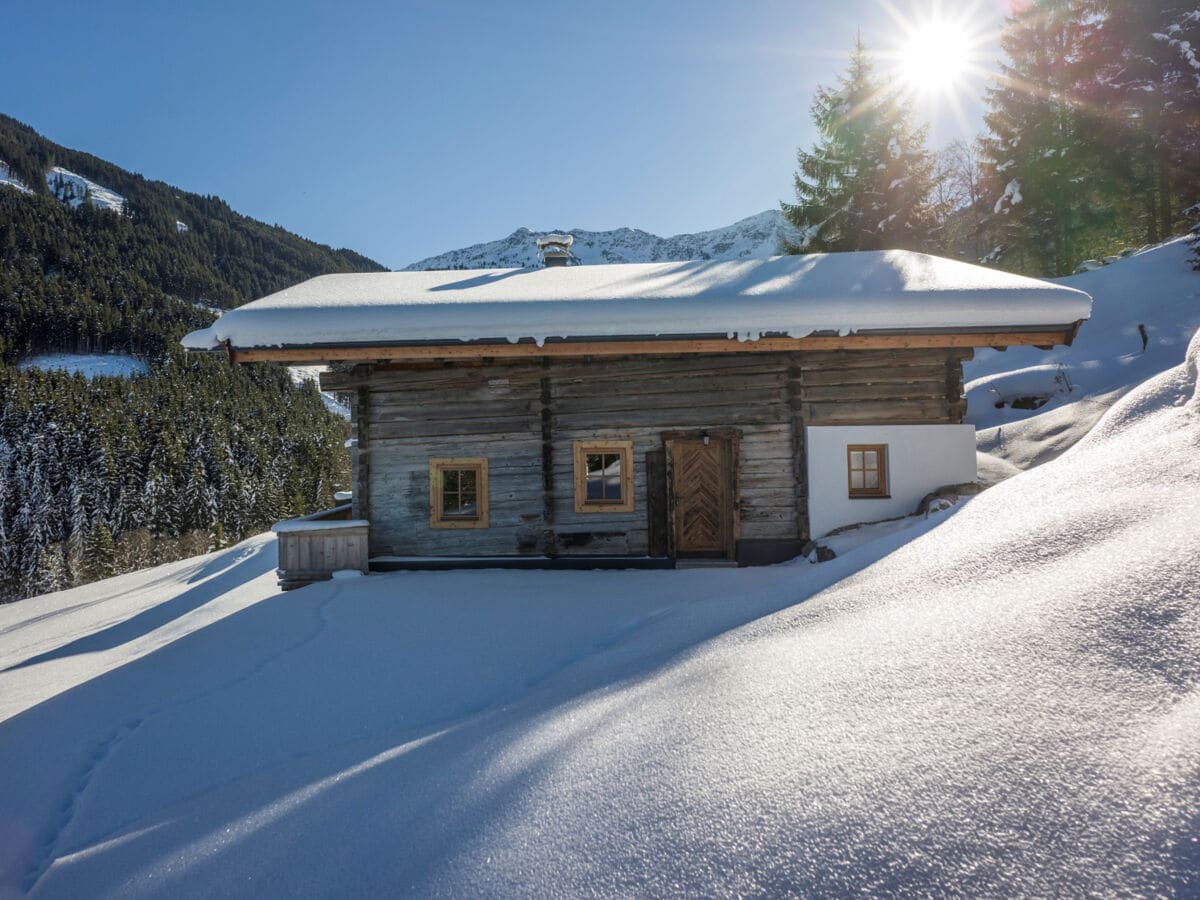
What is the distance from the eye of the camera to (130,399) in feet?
233

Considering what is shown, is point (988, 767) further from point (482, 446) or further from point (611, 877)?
point (482, 446)

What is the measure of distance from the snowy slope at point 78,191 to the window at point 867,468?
645ft

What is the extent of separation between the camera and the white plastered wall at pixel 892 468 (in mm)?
8305

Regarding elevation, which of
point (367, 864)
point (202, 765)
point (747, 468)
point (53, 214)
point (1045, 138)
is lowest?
point (202, 765)

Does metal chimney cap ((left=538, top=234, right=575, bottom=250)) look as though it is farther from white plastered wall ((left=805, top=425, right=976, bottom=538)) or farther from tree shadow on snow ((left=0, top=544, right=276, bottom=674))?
tree shadow on snow ((left=0, top=544, right=276, bottom=674))

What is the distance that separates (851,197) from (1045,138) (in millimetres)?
10640

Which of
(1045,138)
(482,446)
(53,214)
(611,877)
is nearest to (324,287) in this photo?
(482,446)

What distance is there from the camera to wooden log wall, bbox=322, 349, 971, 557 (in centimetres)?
845

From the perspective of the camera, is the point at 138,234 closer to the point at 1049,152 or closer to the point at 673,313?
the point at 1049,152

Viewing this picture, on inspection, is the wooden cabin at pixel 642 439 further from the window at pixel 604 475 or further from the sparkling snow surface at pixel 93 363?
the sparkling snow surface at pixel 93 363

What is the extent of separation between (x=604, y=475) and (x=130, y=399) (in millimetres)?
84602

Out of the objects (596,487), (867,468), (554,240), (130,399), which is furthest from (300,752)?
(130,399)

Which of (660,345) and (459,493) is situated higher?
(660,345)

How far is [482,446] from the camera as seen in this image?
866 cm
